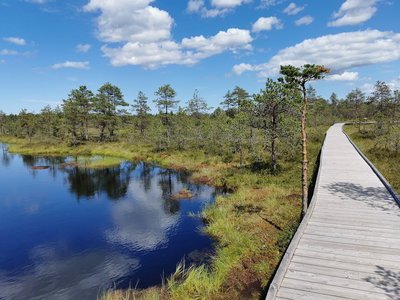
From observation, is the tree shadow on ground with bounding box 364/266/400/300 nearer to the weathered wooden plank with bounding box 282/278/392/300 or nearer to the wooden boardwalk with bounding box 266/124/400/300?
the wooden boardwalk with bounding box 266/124/400/300

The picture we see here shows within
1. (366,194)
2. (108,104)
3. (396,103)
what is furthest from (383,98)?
(108,104)

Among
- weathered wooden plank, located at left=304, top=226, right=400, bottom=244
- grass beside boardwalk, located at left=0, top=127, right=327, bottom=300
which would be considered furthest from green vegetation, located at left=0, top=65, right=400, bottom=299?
weathered wooden plank, located at left=304, top=226, right=400, bottom=244

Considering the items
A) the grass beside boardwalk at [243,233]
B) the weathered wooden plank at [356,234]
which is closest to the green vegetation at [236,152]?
the grass beside boardwalk at [243,233]

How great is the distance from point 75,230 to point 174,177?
14.3 m

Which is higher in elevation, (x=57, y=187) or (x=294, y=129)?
(x=294, y=129)

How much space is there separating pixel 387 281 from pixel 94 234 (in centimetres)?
1502

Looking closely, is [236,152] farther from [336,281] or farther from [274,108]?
[336,281]

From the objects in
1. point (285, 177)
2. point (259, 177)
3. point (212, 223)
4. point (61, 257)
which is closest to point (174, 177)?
point (259, 177)

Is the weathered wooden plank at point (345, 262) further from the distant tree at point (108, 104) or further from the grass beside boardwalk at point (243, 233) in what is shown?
the distant tree at point (108, 104)

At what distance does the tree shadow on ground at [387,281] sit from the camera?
5930 millimetres

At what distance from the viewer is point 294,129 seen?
71.5 feet

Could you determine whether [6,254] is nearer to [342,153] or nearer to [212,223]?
[212,223]

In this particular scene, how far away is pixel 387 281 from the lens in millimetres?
6309

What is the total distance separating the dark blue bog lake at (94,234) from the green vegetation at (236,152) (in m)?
1.36
